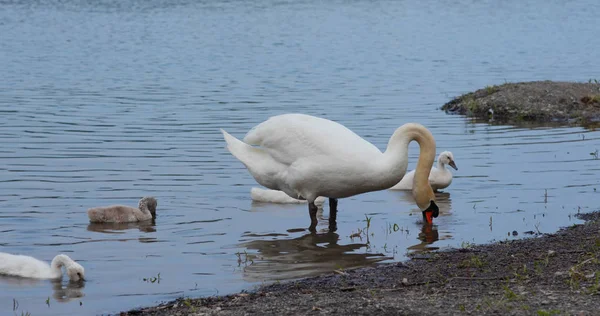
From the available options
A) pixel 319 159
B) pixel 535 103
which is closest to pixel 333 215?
pixel 319 159

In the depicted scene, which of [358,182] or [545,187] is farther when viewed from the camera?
[545,187]

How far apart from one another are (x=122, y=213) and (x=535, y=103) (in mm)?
12263

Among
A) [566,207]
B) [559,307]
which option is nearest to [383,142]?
[566,207]

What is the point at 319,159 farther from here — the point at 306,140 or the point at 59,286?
the point at 59,286

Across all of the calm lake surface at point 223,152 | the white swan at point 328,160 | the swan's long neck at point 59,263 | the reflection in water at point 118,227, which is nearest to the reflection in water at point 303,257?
the calm lake surface at point 223,152

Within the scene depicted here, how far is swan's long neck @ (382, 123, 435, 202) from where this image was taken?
10.2 metres

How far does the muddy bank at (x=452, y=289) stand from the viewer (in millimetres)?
7086

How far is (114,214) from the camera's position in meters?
11.6

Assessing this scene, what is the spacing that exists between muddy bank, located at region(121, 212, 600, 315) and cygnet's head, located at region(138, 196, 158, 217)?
3618 millimetres

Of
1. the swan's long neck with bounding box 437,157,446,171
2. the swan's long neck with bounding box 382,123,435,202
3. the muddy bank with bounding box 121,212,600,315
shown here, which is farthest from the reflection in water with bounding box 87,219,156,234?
the swan's long neck with bounding box 437,157,446,171

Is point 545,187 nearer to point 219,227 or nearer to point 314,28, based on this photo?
point 219,227

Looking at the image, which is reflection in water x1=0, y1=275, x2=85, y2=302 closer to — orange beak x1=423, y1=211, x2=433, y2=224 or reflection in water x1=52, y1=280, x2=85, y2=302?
reflection in water x1=52, y1=280, x2=85, y2=302

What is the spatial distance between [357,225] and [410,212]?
1.15m

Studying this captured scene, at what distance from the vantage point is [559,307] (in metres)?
6.91
